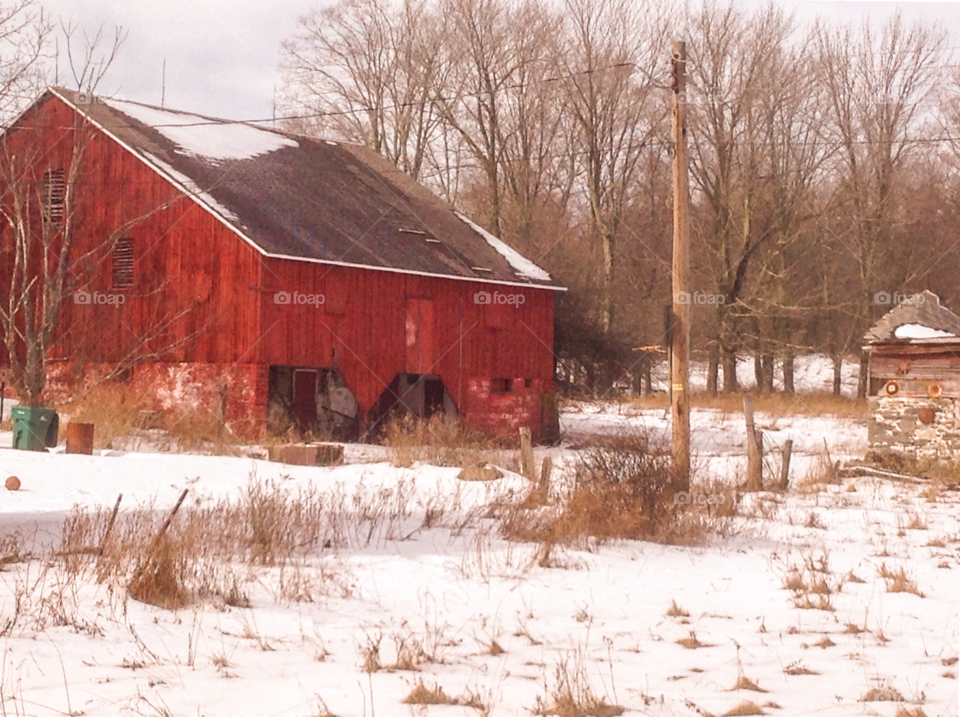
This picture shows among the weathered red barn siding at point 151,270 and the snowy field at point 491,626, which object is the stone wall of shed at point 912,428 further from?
the weathered red barn siding at point 151,270

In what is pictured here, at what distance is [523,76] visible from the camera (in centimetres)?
4228

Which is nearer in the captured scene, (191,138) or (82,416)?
(82,416)

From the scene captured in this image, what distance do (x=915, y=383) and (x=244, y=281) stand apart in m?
12.7

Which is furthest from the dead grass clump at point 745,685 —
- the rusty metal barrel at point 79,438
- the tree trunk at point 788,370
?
the tree trunk at point 788,370

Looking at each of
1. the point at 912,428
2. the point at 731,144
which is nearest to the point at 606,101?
the point at 731,144

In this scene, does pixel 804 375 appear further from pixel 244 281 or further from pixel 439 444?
pixel 244 281

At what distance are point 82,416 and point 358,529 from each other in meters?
11.4

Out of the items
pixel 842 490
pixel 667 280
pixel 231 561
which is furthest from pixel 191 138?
pixel 667 280

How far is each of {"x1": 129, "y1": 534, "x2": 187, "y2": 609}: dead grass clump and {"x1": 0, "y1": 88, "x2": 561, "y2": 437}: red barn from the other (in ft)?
46.8

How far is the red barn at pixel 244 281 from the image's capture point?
22859 millimetres

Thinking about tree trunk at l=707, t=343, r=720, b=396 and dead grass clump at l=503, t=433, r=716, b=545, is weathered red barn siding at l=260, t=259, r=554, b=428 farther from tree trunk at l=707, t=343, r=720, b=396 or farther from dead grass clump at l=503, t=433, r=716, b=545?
tree trunk at l=707, t=343, r=720, b=396

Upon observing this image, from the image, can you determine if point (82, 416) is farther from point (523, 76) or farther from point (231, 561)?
point (523, 76)

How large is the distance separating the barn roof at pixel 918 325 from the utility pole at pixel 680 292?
6.97 metres

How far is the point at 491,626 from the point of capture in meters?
8.08
